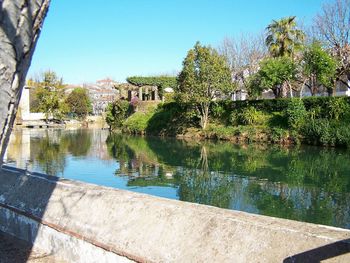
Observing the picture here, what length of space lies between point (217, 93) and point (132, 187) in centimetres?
2120

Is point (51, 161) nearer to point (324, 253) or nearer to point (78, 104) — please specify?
point (324, 253)

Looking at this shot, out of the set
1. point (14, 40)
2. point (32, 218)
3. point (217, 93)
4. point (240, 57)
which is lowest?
point (32, 218)

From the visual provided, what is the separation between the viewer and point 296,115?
25.1m

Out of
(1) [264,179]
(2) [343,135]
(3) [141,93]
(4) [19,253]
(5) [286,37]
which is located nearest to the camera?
(4) [19,253]

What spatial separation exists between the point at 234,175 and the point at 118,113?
31.9m

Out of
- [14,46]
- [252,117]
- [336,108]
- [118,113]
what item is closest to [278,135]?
[336,108]

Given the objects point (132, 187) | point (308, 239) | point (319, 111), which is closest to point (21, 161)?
point (132, 187)

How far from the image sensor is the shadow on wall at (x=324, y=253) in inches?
110

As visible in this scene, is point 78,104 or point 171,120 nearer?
point 171,120

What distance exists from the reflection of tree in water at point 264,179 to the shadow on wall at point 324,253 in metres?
5.31

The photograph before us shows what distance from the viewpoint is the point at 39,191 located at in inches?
203

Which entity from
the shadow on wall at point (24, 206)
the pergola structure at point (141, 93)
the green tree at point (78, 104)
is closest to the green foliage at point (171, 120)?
the pergola structure at point (141, 93)

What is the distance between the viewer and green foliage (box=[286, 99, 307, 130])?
82.0ft

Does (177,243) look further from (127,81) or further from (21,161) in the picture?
(127,81)
